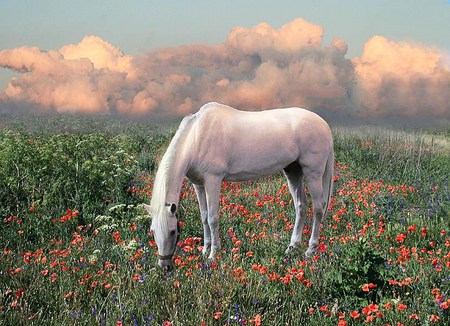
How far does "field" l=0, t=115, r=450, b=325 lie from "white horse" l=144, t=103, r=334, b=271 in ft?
0.97

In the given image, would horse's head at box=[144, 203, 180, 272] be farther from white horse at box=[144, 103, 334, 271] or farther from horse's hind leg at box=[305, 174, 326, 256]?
horse's hind leg at box=[305, 174, 326, 256]

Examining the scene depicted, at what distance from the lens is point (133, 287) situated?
439 centimetres

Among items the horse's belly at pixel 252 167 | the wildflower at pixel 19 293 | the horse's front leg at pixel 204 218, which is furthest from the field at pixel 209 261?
the horse's belly at pixel 252 167

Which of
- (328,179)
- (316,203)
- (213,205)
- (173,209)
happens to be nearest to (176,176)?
(173,209)

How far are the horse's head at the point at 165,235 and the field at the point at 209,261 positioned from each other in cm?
17

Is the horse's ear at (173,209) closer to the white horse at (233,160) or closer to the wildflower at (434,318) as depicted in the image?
the white horse at (233,160)

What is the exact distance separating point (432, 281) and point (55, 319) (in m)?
3.27

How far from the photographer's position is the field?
147 inches

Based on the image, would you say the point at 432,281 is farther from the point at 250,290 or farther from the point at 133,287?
the point at 133,287

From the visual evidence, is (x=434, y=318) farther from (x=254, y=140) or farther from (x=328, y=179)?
(x=328, y=179)

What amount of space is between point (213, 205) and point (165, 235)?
86 centimetres

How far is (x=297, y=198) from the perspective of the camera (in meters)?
6.64

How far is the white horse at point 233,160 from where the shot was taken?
17.2ft

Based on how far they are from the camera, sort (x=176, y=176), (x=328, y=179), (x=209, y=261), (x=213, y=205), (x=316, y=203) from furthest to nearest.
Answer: (x=328, y=179) → (x=316, y=203) → (x=213, y=205) → (x=176, y=176) → (x=209, y=261)
